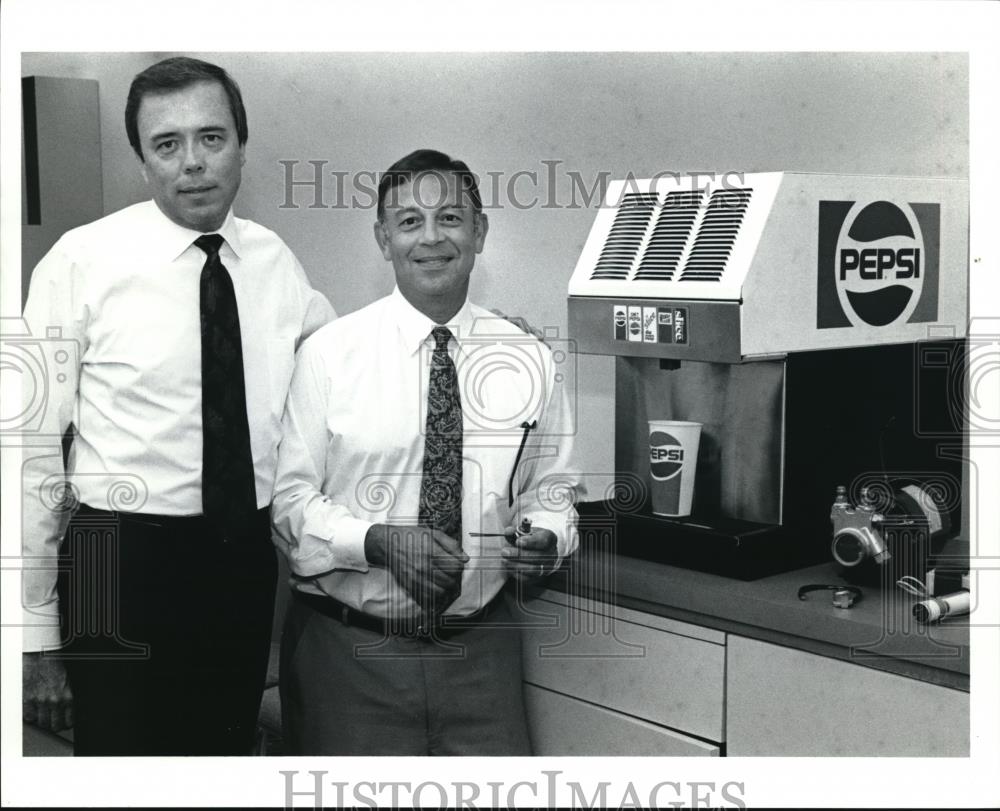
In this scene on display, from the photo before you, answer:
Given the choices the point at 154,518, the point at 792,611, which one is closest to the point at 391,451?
the point at 154,518

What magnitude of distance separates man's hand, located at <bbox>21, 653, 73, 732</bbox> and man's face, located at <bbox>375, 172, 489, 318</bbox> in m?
0.96

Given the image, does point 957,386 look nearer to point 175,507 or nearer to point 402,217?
point 402,217

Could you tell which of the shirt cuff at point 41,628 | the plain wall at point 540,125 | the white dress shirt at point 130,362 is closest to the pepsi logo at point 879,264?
the plain wall at point 540,125

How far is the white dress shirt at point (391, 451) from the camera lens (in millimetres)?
1990

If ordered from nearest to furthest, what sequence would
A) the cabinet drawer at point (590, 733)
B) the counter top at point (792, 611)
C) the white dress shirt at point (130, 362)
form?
1. the counter top at point (792, 611)
2. the white dress shirt at point (130, 362)
3. the cabinet drawer at point (590, 733)

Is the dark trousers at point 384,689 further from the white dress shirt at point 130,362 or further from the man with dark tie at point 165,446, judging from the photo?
the white dress shirt at point 130,362

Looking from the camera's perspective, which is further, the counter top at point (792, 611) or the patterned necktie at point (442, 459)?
the patterned necktie at point (442, 459)

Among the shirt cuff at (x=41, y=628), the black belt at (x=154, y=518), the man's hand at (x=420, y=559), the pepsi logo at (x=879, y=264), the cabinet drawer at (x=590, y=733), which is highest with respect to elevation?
the pepsi logo at (x=879, y=264)

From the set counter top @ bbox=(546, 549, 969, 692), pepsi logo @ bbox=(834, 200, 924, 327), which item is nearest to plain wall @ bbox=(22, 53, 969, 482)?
pepsi logo @ bbox=(834, 200, 924, 327)

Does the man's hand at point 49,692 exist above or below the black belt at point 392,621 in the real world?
below

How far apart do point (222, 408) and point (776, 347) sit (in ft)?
3.29

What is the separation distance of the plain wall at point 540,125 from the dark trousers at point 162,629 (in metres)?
0.53

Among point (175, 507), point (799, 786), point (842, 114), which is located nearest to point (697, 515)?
point (799, 786)

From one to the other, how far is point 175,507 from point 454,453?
0.51 metres
